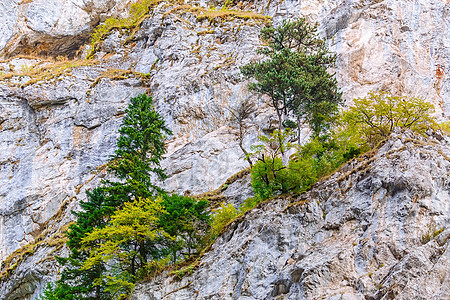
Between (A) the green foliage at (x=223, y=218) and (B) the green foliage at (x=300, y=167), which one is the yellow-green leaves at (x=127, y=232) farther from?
(B) the green foliage at (x=300, y=167)

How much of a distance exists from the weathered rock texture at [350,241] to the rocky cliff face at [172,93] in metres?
7.84

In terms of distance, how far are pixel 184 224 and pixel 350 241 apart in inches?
336

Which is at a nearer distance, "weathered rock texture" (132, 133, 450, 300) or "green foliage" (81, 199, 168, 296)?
"weathered rock texture" (132, 133, 450, 300)

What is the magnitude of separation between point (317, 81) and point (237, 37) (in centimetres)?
1668

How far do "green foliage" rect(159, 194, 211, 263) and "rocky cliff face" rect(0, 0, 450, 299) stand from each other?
4620mm

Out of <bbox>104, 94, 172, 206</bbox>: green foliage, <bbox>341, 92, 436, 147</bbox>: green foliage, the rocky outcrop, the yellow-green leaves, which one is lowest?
the yellow-green leaves

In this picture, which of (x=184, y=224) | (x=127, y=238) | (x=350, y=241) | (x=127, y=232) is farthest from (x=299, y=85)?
(x=127, y=238)

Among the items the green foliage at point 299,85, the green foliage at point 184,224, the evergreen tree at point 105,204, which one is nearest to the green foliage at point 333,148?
the green foliage at point 184,224

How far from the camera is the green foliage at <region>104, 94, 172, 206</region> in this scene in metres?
25.9

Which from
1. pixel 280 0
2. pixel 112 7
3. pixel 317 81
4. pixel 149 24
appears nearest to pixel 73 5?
pixel 112 7

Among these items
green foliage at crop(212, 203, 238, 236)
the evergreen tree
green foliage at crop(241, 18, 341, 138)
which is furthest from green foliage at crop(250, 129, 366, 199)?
the evergreen tree

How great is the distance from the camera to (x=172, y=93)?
129ft

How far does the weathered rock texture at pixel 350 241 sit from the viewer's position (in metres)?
15.5

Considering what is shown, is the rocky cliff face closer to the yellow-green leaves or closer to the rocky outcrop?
the yellow-green leaves
